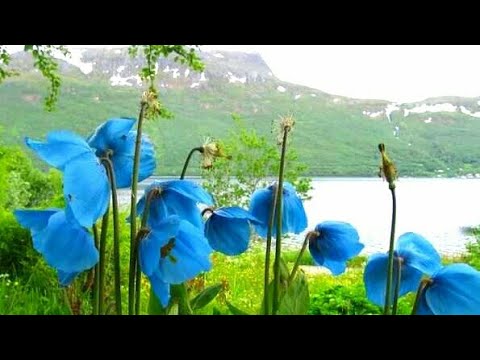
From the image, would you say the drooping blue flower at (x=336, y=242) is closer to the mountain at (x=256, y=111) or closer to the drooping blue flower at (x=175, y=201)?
the drooping blue flower at (x=175, y=201)

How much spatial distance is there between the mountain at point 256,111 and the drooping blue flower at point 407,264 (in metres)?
1.26

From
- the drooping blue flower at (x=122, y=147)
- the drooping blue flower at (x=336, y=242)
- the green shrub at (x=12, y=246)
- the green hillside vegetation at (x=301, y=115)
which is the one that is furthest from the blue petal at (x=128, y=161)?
the green shrub at (x=12, y=246)

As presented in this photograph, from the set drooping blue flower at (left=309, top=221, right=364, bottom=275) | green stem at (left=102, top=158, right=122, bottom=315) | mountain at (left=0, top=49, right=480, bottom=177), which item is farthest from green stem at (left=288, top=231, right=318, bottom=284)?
mountain at (left=0, top=49, right=480, bottom=177)

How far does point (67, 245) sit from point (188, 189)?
66mm

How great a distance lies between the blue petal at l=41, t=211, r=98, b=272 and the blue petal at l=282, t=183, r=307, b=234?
5.8 inches

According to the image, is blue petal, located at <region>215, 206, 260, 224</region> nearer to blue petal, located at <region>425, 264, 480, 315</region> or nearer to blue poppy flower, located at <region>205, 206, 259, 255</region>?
blue poppy flower, located at <region>205, 206, 259, 255</region>

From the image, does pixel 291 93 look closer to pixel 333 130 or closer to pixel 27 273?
pixel 333 130

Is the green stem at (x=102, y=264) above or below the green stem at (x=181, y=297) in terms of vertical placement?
above

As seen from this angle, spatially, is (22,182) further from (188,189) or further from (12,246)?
(188,189)

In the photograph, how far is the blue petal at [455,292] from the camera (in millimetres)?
341
